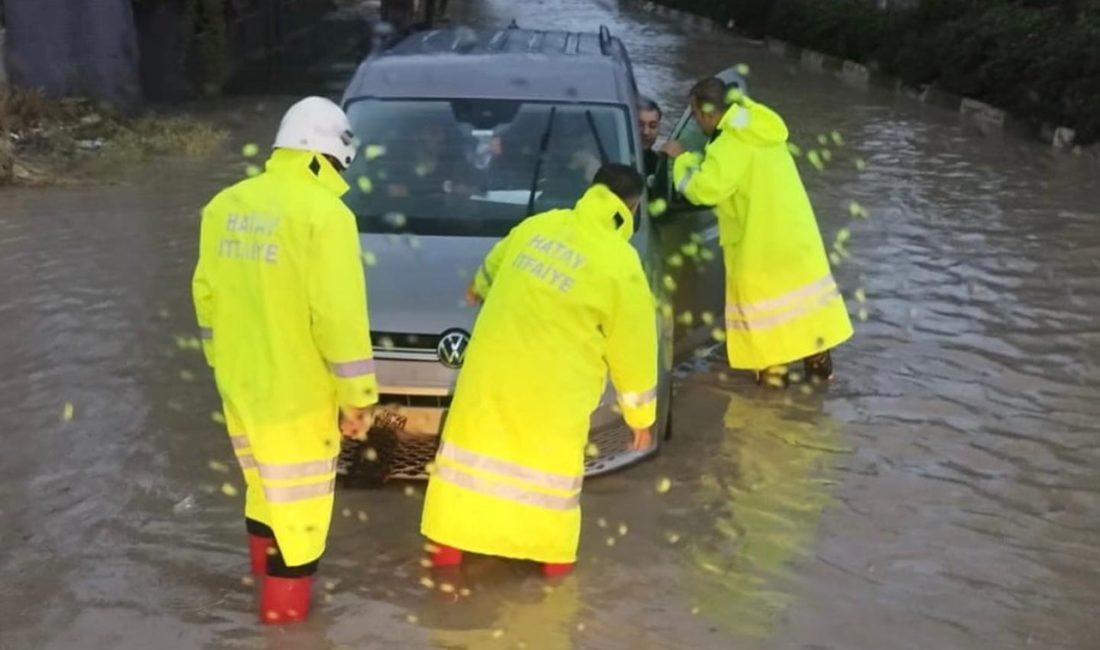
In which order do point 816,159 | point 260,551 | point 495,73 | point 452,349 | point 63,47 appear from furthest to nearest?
point 63,47 < point 816,159 < point 495,73 < point 452,349 < point 260,551

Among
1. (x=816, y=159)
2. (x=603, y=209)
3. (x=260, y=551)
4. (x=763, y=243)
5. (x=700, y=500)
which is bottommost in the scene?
(x=816, y=159)

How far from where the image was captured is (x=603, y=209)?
486 cm

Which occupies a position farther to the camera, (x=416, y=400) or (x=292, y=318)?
(x=416, y=400)

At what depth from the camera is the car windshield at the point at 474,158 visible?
6.47 metres

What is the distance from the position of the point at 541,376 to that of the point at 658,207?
6.83 feet

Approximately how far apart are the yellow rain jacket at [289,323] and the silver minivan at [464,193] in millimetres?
1033

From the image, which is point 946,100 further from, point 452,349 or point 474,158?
point 452,349

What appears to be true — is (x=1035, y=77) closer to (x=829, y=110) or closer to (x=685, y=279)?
(x=829, y=110)

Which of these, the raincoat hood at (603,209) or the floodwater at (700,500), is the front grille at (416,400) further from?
the raincoat hood at (603,209)

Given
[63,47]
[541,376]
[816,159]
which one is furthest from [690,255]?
[63,47]

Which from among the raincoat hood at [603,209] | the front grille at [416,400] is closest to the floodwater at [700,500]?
the front grille at [416,400]

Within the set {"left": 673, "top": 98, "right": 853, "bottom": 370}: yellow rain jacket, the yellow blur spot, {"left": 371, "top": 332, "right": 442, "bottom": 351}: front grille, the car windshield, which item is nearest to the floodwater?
{"left": 673, "top": 98, "right": 853, "bottom": 370}: yellow rain jacket

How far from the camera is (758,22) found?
108 ft

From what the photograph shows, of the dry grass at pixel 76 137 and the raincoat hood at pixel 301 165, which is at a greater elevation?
the raincoat hood at pixel 301 165
